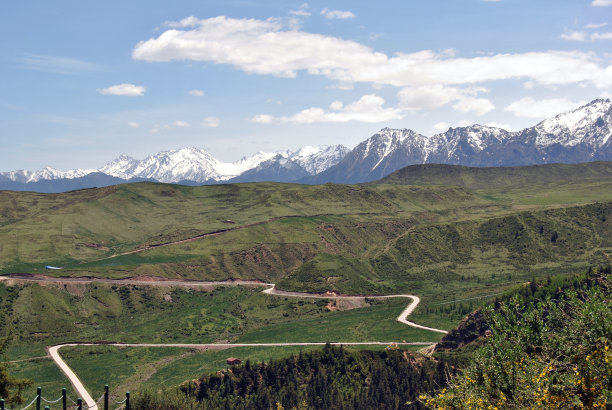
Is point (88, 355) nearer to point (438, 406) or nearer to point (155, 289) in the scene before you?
point (155, 289)

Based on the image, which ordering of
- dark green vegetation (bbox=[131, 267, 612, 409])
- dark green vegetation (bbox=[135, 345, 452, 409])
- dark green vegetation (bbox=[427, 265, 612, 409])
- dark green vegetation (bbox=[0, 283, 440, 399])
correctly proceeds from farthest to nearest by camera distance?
dark green vegetation (bbox=[0, 283, 440, 399]) < dark green vegetation (bbox=[135, 345, 452, 409]) < dark green vegetation (bbox=[131, 267, 612, 409]) < dark green vegetation (bbox=[427, 265, 612, 409])

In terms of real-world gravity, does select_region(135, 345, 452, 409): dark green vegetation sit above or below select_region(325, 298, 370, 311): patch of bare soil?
above

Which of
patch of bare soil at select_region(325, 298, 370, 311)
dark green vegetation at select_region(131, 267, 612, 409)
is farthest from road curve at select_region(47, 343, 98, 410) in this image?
patch of bare soil at select_region(325, 298, 370, 311)

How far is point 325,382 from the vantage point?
10812 cm

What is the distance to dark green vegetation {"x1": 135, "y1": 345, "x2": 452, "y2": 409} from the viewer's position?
101m

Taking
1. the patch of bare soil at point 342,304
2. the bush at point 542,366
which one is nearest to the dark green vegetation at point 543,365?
the bush at point 542,366

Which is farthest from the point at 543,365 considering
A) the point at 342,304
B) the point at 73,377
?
the point at 342,304

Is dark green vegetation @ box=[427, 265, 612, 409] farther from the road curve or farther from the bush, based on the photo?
the road curve

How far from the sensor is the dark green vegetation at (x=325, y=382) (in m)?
101

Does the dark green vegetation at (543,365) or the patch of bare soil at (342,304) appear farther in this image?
the patch of bare soil at (342,304)

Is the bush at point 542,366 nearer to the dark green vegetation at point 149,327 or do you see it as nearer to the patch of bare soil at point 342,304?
the dark green vegetation at point 149,327

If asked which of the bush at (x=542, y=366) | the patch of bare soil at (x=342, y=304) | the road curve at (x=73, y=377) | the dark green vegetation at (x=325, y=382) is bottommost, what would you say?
the patch of bare soil at (x=342, y=304)

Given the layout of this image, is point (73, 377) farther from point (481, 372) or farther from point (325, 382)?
point (481, 372)

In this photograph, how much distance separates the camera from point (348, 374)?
112750mm
